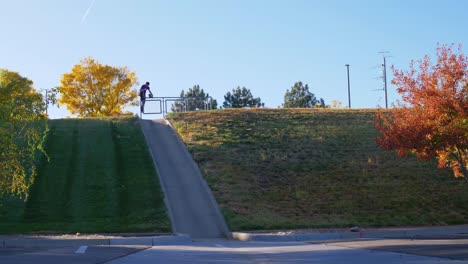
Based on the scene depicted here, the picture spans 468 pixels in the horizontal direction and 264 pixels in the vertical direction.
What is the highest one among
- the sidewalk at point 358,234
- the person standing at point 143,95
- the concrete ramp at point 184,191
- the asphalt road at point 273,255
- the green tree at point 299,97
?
the green tree at point 299,97

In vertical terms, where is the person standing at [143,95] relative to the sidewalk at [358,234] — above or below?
above

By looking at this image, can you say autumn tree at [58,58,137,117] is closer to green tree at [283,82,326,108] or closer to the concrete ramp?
the concrete ramp

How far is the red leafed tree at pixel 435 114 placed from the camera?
2116 cm

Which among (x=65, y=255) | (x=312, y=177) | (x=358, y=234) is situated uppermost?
(x=312, y=177)

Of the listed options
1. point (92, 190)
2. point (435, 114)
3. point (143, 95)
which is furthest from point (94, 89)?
point (435, 114)

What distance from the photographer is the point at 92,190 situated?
78.8 ft

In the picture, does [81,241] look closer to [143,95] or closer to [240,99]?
[143,95]

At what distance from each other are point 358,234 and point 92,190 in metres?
10.5

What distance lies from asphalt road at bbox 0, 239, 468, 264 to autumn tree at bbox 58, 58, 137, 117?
42.6 meters

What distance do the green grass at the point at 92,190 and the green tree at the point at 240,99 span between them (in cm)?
6220

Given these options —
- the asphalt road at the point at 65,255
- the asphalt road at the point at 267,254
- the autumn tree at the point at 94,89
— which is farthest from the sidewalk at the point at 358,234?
the autumn tree at the point at 94,89

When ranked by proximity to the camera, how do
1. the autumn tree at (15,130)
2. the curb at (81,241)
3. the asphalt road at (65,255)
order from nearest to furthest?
1. the asphalt road at (65,255)
2. the autumn tree at (15,130)
3. the curb at (81,241)

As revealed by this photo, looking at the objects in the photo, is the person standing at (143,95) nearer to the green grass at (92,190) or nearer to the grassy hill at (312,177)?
the grassy hill at (312,177)

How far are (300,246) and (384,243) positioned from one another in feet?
6.99
